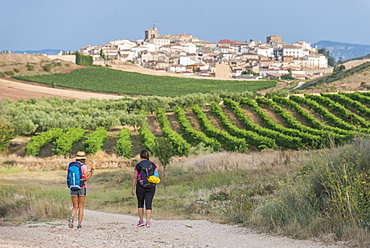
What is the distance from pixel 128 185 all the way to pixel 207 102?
29.9m

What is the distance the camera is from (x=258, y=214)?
9797mm

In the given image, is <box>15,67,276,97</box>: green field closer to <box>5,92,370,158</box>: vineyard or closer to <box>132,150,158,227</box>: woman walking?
<box>5,92,370,158</box>: vineyard

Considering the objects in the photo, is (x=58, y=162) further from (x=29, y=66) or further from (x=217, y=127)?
(x=29, y=66)

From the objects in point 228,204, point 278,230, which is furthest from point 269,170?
point 278,230

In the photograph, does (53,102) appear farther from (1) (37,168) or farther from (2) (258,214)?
(2) (258,214)

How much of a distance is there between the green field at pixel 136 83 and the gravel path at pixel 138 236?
6747 centimetres

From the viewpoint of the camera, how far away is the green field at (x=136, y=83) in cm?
8244

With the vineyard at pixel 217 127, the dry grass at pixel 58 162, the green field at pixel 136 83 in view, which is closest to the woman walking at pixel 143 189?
the dry grass at pixel 58 162

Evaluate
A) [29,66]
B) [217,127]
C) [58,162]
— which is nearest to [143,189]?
[58,162]

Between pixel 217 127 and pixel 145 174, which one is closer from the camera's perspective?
pixel 145 174

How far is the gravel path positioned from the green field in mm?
67471

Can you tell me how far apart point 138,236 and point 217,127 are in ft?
103

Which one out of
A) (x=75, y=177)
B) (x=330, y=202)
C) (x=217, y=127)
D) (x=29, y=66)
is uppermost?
(x=29, y=66)

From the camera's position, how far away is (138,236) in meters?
8.72
